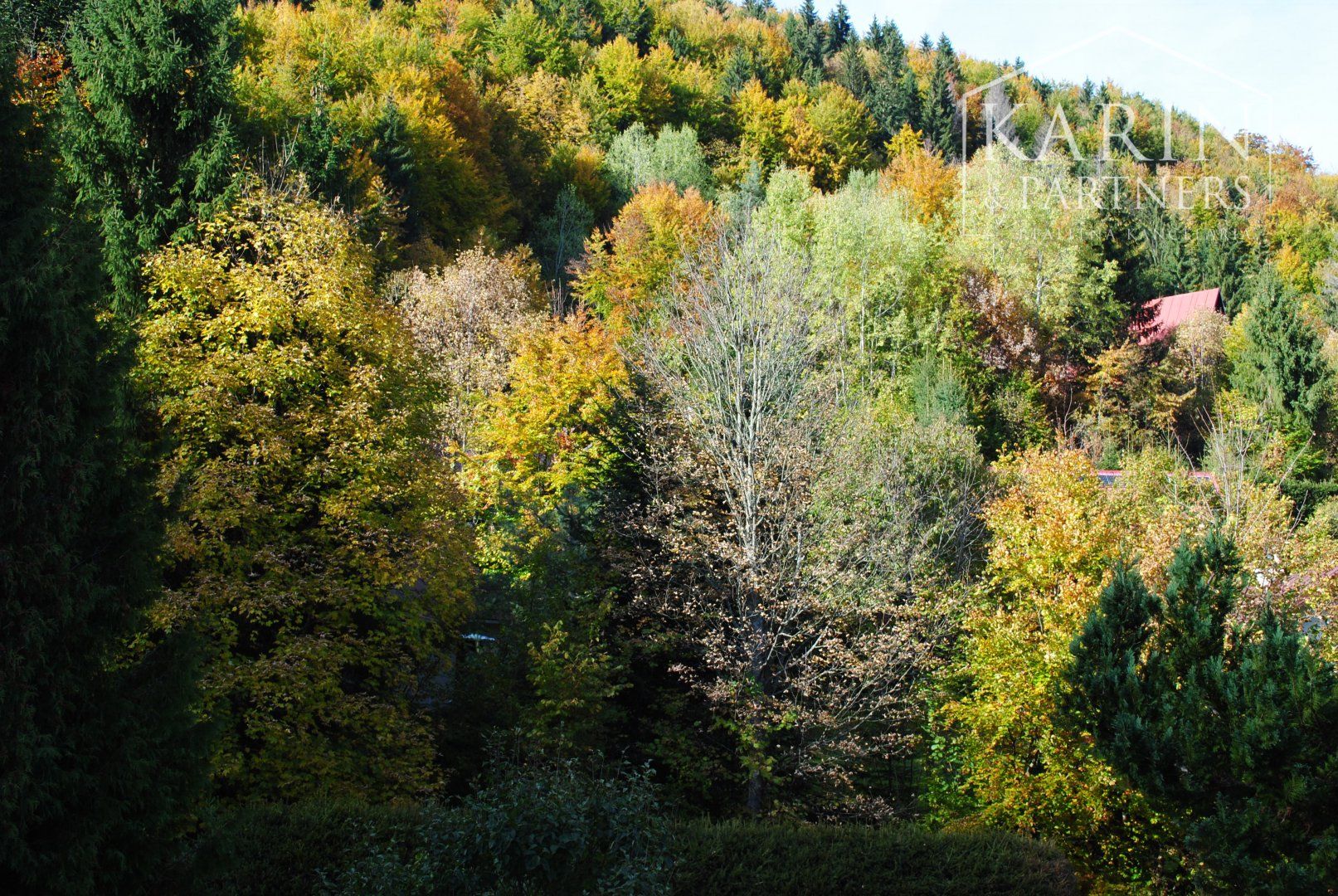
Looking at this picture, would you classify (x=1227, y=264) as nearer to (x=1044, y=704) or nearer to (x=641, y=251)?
(x=641, y=251)

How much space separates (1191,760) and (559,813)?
7701mm

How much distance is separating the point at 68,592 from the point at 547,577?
10.2 m

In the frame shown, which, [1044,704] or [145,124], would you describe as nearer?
[1044,704]

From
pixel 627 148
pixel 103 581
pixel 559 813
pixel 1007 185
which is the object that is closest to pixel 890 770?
pixel 559 813

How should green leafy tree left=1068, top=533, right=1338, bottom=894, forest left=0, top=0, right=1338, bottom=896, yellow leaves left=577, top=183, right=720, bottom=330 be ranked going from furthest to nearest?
yellow leaves left=577, top=183, right=720, bottom=330 → green leafy tree left=1068, top=533, right=1338, bottom=894 → forest left=0, top=0, right=1338, bottom=896

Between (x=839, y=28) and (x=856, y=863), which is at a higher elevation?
(x=839, y=28)

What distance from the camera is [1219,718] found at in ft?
36.3

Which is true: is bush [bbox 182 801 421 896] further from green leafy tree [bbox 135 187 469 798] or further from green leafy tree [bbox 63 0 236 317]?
green leafy tree [bbox 63 0 236 317]

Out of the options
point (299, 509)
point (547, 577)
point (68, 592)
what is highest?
point (299, 509)

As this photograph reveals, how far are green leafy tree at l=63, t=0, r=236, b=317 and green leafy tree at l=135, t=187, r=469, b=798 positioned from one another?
95 centimetres

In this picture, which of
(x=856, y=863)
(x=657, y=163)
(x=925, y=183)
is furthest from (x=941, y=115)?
(x=856, y=863)

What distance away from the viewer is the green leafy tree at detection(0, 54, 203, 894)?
7340 millimetres

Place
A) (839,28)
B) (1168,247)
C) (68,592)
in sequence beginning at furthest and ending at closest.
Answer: (839,28), (1168,247), (68,592)

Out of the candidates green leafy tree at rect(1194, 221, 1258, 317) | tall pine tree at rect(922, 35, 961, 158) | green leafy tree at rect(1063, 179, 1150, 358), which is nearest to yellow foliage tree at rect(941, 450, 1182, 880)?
green leafy tree at rect(1063, 179, 1150, 358)
